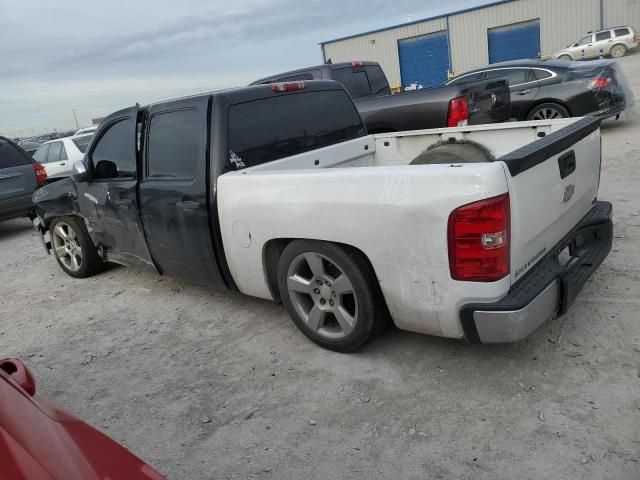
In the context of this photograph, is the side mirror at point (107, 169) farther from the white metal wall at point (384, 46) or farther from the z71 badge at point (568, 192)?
the white metal wall at point (384, 46)

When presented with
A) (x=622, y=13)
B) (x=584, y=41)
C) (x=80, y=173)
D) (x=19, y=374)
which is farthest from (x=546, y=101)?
(x=622, y=13)

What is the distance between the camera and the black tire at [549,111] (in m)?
9.86

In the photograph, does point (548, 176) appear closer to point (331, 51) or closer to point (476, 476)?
point (476, 476)

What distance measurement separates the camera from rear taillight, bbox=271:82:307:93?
14.2ft

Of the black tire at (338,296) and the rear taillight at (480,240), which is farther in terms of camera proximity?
the black tire at (338,296)

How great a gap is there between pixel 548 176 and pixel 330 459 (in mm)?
1868

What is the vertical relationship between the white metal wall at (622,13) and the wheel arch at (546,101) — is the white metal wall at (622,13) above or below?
above

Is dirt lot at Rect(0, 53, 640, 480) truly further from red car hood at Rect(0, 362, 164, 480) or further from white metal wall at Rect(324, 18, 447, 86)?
white metal wall at Rect(324, 18, 447, 86)

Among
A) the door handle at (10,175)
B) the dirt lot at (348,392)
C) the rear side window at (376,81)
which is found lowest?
the dirt lot at (348,392)

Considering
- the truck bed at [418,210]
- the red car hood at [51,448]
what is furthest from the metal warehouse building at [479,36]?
the red car hood at [51,448]

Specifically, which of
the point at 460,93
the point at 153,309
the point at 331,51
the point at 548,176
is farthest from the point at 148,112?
the point at 331,51

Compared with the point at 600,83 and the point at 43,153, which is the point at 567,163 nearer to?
the point at 600,83

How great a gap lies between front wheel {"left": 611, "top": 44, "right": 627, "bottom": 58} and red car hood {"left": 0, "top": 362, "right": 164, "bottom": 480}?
33.4 meters

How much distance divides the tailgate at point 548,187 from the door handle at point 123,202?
3.17 m
